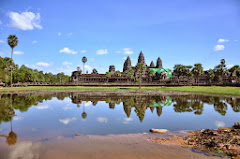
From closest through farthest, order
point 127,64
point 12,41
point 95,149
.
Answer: point 95,149 → point 12,41 → point 127,64

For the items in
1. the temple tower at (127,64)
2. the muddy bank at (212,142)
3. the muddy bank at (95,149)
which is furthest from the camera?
the temple tower at (127,64)

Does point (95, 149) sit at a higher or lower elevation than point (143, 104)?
lower

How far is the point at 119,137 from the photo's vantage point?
456 inches

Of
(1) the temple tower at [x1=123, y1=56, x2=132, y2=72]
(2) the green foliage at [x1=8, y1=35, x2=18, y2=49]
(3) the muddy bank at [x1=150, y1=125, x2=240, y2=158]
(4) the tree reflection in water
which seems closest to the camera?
(3) the muddy bank at [x1=150, y1=125, x2=240, y2=158]

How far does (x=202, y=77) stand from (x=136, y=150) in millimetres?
122170

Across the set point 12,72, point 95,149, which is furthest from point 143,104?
point 12,72

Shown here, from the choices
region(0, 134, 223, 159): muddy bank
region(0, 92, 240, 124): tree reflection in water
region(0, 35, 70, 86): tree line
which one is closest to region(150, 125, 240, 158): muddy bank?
region(0, 134, 223, 159): muddy bank

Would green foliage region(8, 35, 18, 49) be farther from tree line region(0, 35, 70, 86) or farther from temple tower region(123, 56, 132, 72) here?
temple tower region(123, 56, 132, 72)

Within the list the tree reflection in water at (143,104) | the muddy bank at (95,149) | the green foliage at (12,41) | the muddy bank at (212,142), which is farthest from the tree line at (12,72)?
the muddy bank at (212,142)

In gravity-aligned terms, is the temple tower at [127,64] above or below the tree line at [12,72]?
above

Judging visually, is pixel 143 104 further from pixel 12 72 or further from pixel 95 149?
pixel 12 72

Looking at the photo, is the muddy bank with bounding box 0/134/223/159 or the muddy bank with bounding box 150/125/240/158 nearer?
the muddy bank with bounding box 0/134/223/159

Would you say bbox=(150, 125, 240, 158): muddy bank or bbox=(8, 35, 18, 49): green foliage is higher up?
bbox=(8, 35, 18, 49): green foliage

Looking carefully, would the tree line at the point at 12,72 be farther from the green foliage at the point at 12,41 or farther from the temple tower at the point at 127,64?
the temple tower at the point at 127,64
